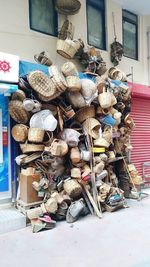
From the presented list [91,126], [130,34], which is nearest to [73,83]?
[91,126]

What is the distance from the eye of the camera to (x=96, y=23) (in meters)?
7.79

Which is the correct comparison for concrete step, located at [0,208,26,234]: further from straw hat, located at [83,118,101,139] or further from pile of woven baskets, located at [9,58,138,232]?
straw hat, located at [83,118,101,139]

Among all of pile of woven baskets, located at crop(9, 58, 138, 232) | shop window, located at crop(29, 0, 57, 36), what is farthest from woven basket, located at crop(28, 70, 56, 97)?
shop window, located at crop(29, 0, 57, 36)

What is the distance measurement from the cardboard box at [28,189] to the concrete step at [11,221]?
319 millimetres

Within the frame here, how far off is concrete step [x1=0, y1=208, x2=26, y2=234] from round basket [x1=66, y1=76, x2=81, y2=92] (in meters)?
2.61

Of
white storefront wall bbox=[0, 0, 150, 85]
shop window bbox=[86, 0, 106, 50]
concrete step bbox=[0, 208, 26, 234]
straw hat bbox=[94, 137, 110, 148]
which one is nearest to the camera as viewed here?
concrete step bbox=[0, 208, 26, 234]

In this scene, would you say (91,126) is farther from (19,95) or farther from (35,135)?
(19,95)

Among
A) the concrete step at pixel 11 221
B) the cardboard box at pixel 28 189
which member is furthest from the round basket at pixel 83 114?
Answer: the concrete step at pixel 11 221

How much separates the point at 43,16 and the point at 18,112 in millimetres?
2641

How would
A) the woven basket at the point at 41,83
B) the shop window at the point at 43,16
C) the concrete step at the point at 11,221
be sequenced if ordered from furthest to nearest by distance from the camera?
the shop window at the point at 43,16 < the woven basket at the point at 41,83 < the concrete step at the point at 11,221

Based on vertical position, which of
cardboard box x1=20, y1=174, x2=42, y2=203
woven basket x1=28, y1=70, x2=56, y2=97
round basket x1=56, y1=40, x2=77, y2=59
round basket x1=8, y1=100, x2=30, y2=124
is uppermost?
round basket x1=56, y1=40, x2=77, y2=59

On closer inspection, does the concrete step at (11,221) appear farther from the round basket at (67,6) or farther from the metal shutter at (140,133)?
the round basket at (67,6)

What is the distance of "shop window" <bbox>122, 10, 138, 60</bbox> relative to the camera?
28.2 ft

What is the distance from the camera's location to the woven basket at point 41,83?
5266 mm
